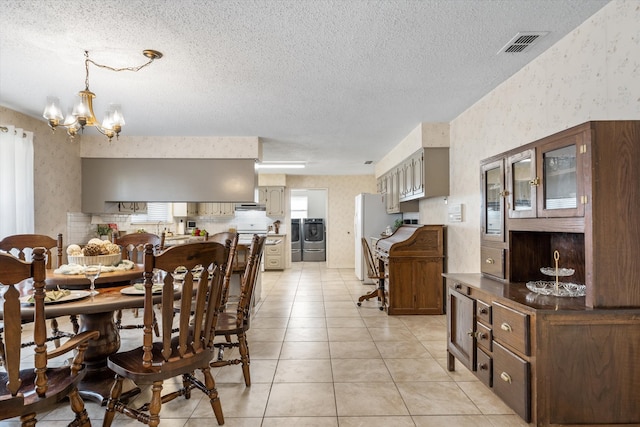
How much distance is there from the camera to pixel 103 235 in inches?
214

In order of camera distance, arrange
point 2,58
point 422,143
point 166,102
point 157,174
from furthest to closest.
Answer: point 157,174
point 422,143
point 166,102
point 2,58

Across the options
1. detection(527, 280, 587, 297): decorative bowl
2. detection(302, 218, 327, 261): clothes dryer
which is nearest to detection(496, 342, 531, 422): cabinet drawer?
detection(527, 280, 587, 297): decorative bowl

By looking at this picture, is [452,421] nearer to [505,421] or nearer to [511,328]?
[505,421]

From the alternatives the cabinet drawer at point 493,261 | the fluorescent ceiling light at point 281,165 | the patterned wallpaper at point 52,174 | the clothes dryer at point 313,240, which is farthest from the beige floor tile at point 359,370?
the clothes dryer at point 313,240

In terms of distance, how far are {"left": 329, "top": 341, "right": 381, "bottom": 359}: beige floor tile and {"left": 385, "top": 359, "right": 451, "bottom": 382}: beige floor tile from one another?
204 millimetres

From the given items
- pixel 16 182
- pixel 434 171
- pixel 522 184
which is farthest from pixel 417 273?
pixel 16 182

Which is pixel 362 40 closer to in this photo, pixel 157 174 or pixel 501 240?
pixel 501 240

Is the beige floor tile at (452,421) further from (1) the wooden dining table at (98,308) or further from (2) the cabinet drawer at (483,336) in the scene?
(1) the wooden dining table at (98,308)

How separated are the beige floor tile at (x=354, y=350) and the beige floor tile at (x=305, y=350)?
0.07 meters

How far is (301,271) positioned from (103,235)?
4.28 metres

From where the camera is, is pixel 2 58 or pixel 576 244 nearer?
pixel 576 244

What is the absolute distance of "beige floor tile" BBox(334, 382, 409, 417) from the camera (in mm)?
2227

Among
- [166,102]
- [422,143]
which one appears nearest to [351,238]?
[422,143]

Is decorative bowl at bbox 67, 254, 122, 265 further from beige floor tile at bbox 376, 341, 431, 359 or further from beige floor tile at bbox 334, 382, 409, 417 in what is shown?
beige floor tile at bbox 376, 341, 431, 359
